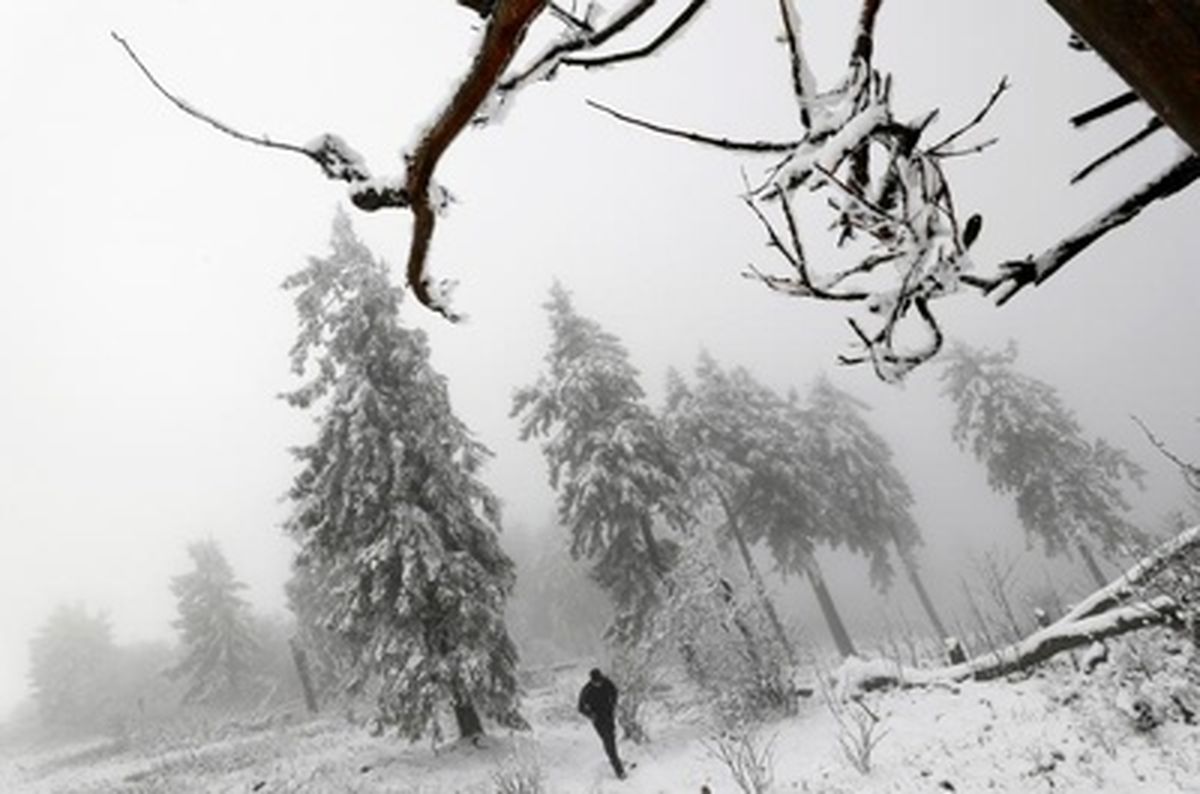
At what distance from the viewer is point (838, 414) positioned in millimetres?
31859

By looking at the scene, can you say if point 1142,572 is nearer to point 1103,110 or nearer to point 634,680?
point 634,680

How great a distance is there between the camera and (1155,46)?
→ 0.77 meters

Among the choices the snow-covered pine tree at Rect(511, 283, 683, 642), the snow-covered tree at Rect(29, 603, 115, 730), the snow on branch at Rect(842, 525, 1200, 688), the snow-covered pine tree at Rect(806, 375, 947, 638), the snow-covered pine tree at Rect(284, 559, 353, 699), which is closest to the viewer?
the snow on branch at Rect(842, 525, 1200, 688)

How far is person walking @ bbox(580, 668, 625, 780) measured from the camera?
11352 millimetres

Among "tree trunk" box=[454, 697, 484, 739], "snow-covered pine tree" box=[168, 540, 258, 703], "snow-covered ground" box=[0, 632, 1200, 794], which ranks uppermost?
"snow-covered pine tree" box=[168, 540, 258, 703]

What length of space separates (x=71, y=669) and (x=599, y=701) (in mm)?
50586

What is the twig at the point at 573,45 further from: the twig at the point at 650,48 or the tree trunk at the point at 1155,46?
the tree trunk at the point at 1155,46

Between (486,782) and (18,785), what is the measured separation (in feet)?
60.8

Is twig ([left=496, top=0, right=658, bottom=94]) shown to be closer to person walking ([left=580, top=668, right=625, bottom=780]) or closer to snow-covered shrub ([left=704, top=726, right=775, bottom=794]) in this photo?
snow-covered shrub ([left=704, top=726, right=775, bottom=794])

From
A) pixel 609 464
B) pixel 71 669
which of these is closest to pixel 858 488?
pixel 609 464

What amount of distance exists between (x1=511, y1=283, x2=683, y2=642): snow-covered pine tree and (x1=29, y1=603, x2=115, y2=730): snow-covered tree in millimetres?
41399

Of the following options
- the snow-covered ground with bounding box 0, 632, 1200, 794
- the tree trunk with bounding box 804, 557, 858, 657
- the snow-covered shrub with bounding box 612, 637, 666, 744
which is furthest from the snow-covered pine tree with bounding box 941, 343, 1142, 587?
the snow-covered shrub with bounding box 612, 637, 666, 744

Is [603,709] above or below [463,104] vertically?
below

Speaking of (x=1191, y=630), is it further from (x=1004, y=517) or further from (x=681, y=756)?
(x=1004, y=517)
